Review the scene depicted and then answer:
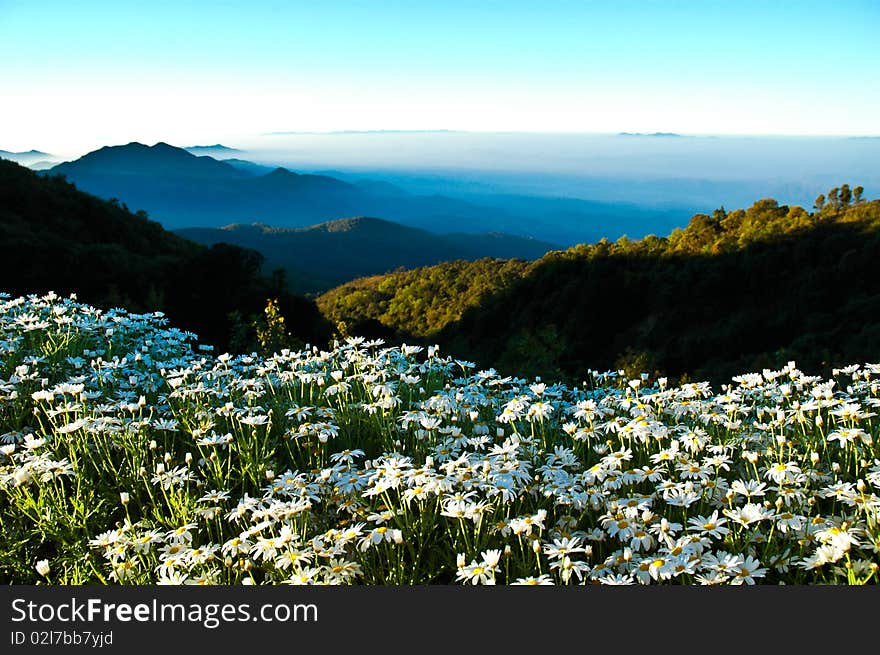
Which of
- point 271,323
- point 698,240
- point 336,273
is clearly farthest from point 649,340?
point 336,273

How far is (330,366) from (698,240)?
5238 cm

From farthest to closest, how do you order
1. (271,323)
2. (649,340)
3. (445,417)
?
(649,340), (271,323), (445,417)

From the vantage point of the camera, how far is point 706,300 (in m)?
42.1

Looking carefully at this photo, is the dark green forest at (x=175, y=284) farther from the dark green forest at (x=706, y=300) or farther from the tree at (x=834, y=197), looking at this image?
the tree at (x=834, y=197)

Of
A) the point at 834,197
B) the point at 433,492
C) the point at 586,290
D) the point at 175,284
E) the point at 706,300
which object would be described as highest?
the point at 834,197

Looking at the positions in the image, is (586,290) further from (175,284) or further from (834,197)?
(175,284)

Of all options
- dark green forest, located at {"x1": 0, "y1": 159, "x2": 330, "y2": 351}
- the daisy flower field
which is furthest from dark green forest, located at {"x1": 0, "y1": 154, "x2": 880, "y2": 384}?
the daisy flower field

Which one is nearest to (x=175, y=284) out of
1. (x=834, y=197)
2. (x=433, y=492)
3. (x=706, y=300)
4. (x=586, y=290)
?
(x=433, y=492)

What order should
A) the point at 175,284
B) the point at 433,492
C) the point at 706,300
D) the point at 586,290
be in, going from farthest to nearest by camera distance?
the point at 586,290, the point at 706,300, the point at 175,284, the point at 433,492

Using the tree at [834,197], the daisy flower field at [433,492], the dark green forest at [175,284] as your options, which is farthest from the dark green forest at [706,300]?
the daisy flower field at [433,492]

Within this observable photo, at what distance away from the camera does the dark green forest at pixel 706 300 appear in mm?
28531

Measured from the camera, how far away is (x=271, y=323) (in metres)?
9.61

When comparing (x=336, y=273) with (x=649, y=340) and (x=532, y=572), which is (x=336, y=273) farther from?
(x=532, y=572)

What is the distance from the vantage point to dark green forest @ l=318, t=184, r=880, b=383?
28.5 meters
